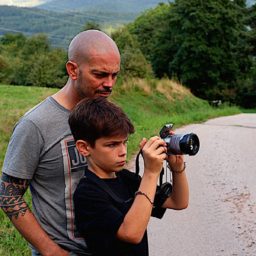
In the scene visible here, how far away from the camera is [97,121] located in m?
2.08

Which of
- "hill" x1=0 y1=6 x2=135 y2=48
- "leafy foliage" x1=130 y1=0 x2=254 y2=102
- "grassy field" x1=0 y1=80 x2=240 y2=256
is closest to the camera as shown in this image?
"grassy field" x1=0 y1=80 x2=240 y2=256

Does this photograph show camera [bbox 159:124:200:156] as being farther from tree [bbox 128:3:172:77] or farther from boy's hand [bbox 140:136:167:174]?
tree [bbox 128:3:172:77]

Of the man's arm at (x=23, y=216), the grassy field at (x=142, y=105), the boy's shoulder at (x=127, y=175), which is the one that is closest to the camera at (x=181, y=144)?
the boy's shoulder at (x=127, y=175)

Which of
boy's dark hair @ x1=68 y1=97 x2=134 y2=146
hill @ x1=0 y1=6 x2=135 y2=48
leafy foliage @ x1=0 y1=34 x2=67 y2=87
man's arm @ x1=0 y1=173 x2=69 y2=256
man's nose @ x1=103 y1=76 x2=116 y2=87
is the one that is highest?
man's nose @ x1=103 y1=76 x2=116 y2=87

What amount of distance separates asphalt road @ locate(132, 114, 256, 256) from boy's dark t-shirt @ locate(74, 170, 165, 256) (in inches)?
117

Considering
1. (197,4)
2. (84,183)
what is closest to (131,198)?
(84,183)

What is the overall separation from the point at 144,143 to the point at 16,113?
1055 centimetres

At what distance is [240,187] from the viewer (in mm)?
A: 7449

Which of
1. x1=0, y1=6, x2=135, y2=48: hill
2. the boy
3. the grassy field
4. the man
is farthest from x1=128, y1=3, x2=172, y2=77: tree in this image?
→ x1=0, y1=6, x2=135, y2=48: hill

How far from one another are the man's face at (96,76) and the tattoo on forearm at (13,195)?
46 cm

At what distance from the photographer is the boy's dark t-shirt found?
2.06 m

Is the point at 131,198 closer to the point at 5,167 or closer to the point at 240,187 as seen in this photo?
the point at 5,167

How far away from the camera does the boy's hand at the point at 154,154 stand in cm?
206

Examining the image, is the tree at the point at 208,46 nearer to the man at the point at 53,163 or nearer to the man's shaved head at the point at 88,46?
the man's shaved head at the point at 88,46
